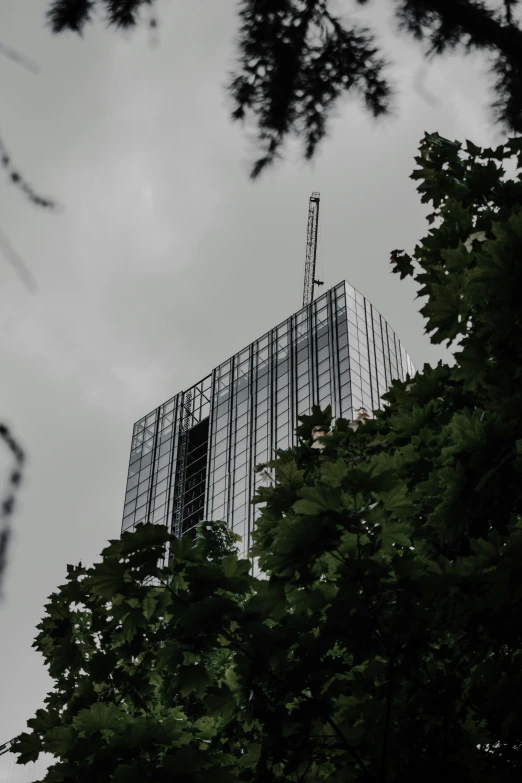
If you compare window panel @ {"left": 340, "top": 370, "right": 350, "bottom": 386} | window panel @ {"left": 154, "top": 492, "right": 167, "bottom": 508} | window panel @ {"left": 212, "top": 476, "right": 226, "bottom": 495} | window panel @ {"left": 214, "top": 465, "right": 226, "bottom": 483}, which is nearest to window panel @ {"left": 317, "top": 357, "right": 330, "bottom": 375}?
window panel @ {"left": 340, "top": 370, "right": 350, "bottom": 386}

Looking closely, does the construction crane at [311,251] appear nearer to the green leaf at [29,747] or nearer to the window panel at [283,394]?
the window panel at [283,394]

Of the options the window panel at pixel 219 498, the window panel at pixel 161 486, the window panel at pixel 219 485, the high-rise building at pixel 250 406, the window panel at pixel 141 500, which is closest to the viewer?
the high-rise building at pixel 250 406

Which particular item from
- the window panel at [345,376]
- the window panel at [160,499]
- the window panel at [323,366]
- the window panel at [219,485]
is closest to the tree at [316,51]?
the window panel at [345,376]

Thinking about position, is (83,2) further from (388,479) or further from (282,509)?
(282,509)

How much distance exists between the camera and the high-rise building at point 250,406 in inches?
2188

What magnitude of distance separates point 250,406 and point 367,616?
5700 centimetres

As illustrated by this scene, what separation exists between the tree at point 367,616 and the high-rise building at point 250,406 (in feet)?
154

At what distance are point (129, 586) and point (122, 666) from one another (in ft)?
3.97

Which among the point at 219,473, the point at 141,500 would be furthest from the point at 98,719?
the point at 141,500

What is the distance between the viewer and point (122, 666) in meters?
5.51

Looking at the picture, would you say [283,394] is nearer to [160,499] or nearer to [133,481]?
[160,499]

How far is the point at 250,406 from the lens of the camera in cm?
6094

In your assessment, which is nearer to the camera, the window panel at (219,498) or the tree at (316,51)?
the tree at (316,51)

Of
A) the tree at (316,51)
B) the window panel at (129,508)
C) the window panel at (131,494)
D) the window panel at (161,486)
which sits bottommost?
the tree at (316,51)
